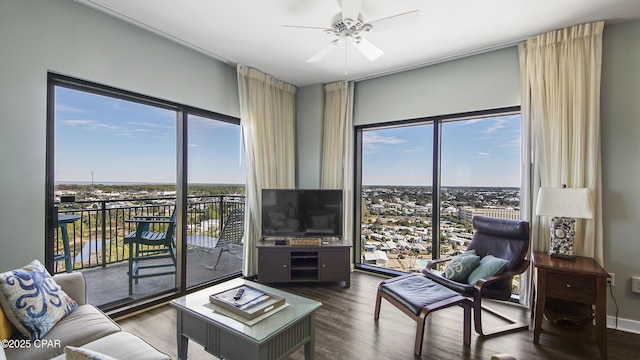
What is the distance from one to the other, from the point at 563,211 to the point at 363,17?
7.57 feet

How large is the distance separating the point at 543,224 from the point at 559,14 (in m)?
1.83

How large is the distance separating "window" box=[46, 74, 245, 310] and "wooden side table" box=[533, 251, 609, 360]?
326 centimetres

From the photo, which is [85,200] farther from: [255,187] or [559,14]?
[559,14]

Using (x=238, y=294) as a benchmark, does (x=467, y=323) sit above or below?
below

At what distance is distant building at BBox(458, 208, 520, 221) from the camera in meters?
3.02

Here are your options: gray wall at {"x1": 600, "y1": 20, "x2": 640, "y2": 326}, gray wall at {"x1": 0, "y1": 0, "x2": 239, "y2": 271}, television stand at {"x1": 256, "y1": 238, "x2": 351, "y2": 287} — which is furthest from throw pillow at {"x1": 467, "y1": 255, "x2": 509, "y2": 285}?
gray wall at {"x1": 0, "y1": 0, "x2": 239, "y2": 271}

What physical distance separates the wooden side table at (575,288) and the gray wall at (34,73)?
3800 millimetres

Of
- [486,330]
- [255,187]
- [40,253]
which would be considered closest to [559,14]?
[486,330]

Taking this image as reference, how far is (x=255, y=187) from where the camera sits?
11.8 ft

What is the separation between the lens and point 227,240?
3.58 meters

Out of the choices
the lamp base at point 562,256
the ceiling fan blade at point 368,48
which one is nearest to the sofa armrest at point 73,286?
the ceiling fan blade at point 368,48

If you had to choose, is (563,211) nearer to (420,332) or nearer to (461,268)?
(461,268)

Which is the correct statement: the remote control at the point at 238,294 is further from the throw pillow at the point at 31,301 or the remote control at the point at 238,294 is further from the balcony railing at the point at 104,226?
the balcony railing at the point at 104,226

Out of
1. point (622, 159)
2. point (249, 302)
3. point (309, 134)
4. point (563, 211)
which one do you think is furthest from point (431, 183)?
point (249, 302)
